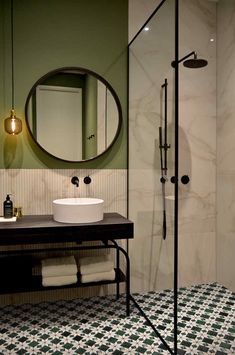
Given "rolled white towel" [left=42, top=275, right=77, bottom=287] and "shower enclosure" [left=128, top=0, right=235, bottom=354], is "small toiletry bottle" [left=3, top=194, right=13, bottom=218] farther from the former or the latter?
"shower enclosure" [left=128, top=0, right=235, bottom=354]

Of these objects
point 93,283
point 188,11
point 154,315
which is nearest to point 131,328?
point 154,315

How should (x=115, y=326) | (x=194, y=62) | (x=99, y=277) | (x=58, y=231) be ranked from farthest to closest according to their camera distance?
(x=194, y=62)
(x=99, y=277)
(x=115, y=326)
(x=58, y=231)

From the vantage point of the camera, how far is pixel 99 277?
2.51m

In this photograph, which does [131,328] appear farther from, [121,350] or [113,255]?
[113,255]

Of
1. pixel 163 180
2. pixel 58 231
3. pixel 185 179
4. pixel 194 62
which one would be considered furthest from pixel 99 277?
pixel 194 62

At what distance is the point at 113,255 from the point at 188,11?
240 centimetres

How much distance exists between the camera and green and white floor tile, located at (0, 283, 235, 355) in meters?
2.08

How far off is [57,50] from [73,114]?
1.80ft

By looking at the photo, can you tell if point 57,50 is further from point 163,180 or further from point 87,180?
point 163,180

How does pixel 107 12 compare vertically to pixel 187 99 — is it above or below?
above

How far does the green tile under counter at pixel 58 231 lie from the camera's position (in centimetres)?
218

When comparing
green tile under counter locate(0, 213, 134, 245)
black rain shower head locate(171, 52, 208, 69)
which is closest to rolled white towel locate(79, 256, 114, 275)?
green tile under counter locate(0, 213, 134, 245)

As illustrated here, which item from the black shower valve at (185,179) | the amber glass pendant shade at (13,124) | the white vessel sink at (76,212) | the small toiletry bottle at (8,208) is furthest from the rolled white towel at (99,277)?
the amber glass pendant shade at (13,124)

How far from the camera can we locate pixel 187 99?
3.11m
